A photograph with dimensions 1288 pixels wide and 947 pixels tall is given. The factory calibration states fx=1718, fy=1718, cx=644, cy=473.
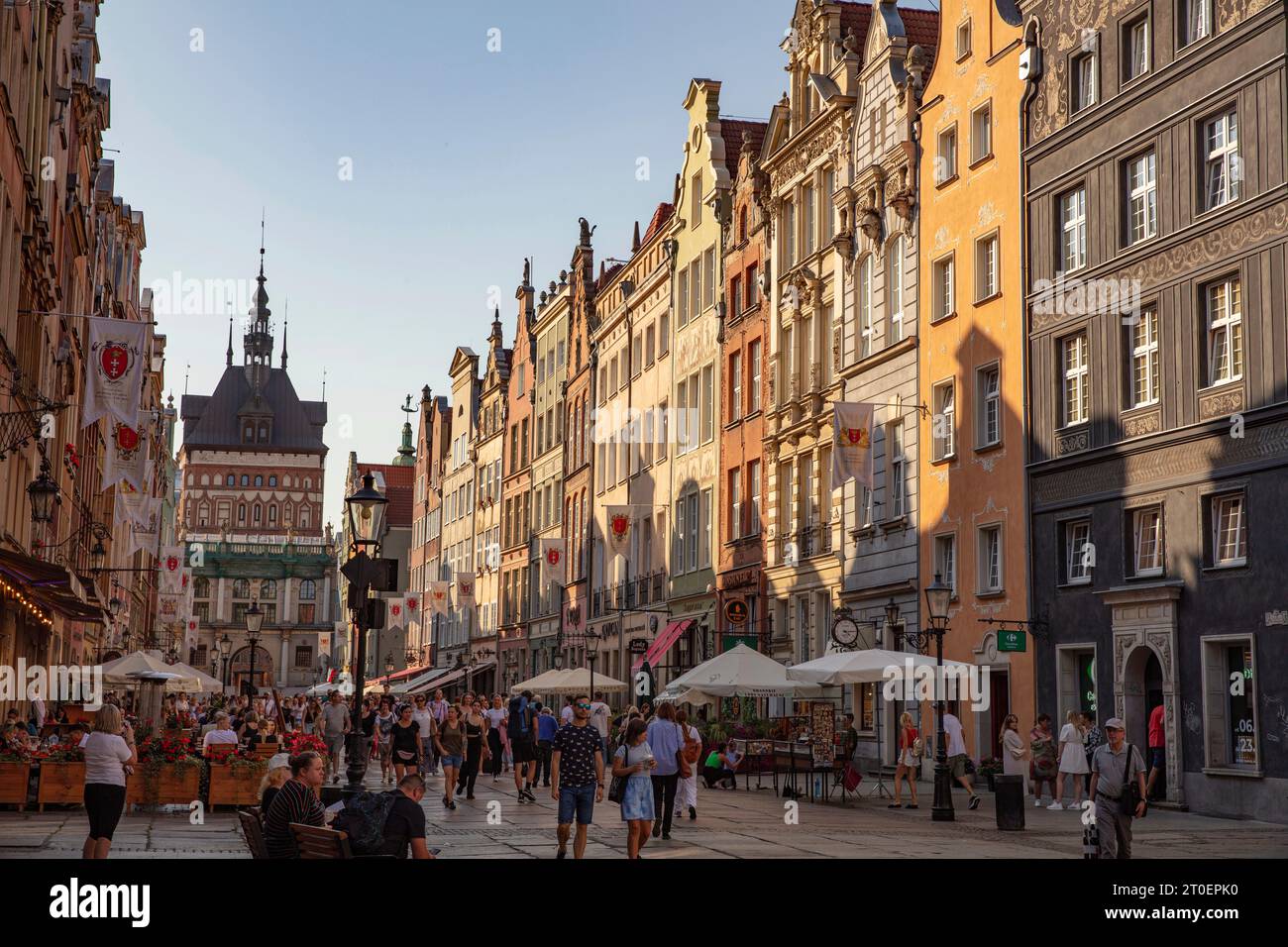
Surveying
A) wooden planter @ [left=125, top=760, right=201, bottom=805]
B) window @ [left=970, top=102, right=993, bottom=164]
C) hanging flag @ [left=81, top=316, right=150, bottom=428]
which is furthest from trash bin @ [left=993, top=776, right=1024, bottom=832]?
window @ [left=970, top=102, right=993, bottom=164]

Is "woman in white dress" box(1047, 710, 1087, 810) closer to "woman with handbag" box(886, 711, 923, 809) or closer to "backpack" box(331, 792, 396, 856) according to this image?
"woman with handbag" box(886, 711, 923, 809)

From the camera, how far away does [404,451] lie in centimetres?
15262

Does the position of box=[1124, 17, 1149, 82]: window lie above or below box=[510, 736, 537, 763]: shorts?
above

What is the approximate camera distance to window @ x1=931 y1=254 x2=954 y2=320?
3691 cm

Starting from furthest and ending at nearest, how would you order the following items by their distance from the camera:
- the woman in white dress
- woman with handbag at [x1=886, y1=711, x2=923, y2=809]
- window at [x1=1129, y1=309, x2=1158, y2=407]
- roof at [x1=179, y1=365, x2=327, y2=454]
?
1. roof at [x1=179, y1=365, x2=327, y2=454]
2. woman with handbag at [x1=886, y1=711, x2=923, y2=809]
3. window at [x1=1129, y1=309, x2=1158, y2=407]
4. the woman in white dress

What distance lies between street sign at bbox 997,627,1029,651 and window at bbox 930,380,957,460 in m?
5.61

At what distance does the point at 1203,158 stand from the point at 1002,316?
657 centimetres

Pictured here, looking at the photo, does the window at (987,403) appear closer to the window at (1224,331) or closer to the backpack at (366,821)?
the window at (1224,331)

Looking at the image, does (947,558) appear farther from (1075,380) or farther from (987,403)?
(1075,380)

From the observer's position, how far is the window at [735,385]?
4934 cm

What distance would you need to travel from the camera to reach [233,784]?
88.0 feet

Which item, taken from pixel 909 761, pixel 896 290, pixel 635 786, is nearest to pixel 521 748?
pixel 909 761

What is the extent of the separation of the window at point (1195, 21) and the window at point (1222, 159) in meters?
1.54
